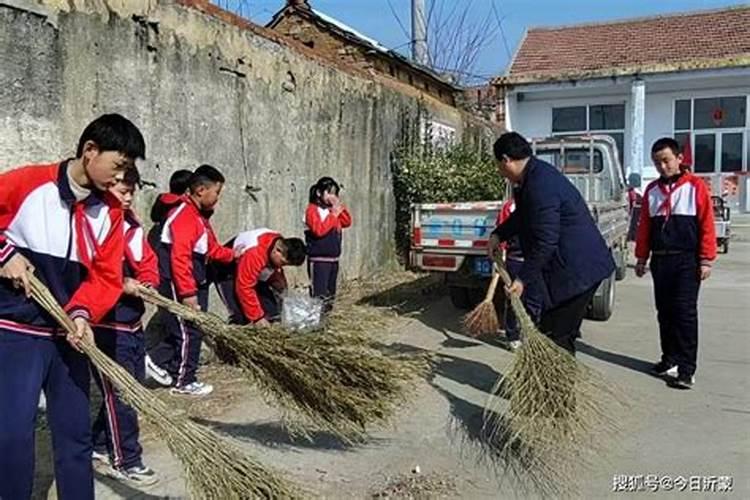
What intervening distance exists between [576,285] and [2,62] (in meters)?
3.66

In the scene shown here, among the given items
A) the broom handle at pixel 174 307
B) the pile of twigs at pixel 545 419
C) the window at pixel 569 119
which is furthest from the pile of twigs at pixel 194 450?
the window at pixel 569 119

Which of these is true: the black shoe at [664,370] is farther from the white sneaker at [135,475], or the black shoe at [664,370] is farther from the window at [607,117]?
the window at [607,117]

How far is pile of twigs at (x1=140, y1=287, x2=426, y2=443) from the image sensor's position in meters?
3.71

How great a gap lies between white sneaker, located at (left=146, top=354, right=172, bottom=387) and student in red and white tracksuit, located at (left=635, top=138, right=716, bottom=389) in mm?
3566

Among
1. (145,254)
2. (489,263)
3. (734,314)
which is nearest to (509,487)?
(145,254)

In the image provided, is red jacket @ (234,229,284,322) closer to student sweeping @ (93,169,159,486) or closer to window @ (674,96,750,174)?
student sweeping @ (93,169,159,486)

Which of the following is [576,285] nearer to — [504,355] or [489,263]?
[504,355]

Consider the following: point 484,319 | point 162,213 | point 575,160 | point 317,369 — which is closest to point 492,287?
point 484,319

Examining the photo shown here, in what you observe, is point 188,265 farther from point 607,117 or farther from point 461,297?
point 607,117

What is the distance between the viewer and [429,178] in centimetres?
1059

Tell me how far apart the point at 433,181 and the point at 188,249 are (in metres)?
6.21

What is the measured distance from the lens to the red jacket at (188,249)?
4664 mm

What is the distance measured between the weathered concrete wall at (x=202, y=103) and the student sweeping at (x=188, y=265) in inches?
33.3

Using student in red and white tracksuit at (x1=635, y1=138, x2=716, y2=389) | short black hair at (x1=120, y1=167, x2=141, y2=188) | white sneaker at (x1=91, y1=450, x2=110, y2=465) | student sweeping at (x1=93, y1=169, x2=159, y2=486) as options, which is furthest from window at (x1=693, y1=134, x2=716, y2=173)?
short black hair at (x1=120, y1=167, x2=141, y2=188)
